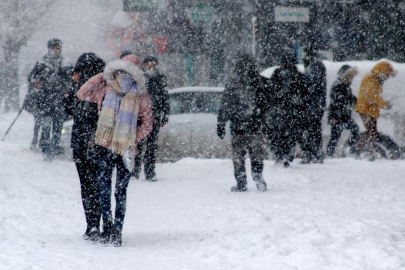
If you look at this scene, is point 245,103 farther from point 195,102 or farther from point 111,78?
point 195,102

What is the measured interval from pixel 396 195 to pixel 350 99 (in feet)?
10.8

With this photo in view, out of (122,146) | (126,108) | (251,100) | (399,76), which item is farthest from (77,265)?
(399,76)

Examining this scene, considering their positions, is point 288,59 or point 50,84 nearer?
point 288,59

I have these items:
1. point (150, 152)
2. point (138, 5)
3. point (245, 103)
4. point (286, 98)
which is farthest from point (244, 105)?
point (138, 5)

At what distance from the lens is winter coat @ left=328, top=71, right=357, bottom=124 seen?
8.86 metres

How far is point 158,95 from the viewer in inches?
292

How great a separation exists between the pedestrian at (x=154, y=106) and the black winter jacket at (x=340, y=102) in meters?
3.42

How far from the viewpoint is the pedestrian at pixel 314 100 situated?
28.6ft

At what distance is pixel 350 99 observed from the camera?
8984mm

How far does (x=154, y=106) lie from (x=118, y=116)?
11.5 ft

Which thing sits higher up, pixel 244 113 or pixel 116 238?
pixel 244 113

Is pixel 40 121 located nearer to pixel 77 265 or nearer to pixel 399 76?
pixel 77 265

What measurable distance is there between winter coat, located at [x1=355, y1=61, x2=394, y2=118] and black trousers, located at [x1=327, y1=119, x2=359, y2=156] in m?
0.44

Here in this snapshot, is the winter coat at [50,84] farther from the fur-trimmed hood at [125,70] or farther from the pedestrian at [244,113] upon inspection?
the fur-trimmed hood at [125,70]
